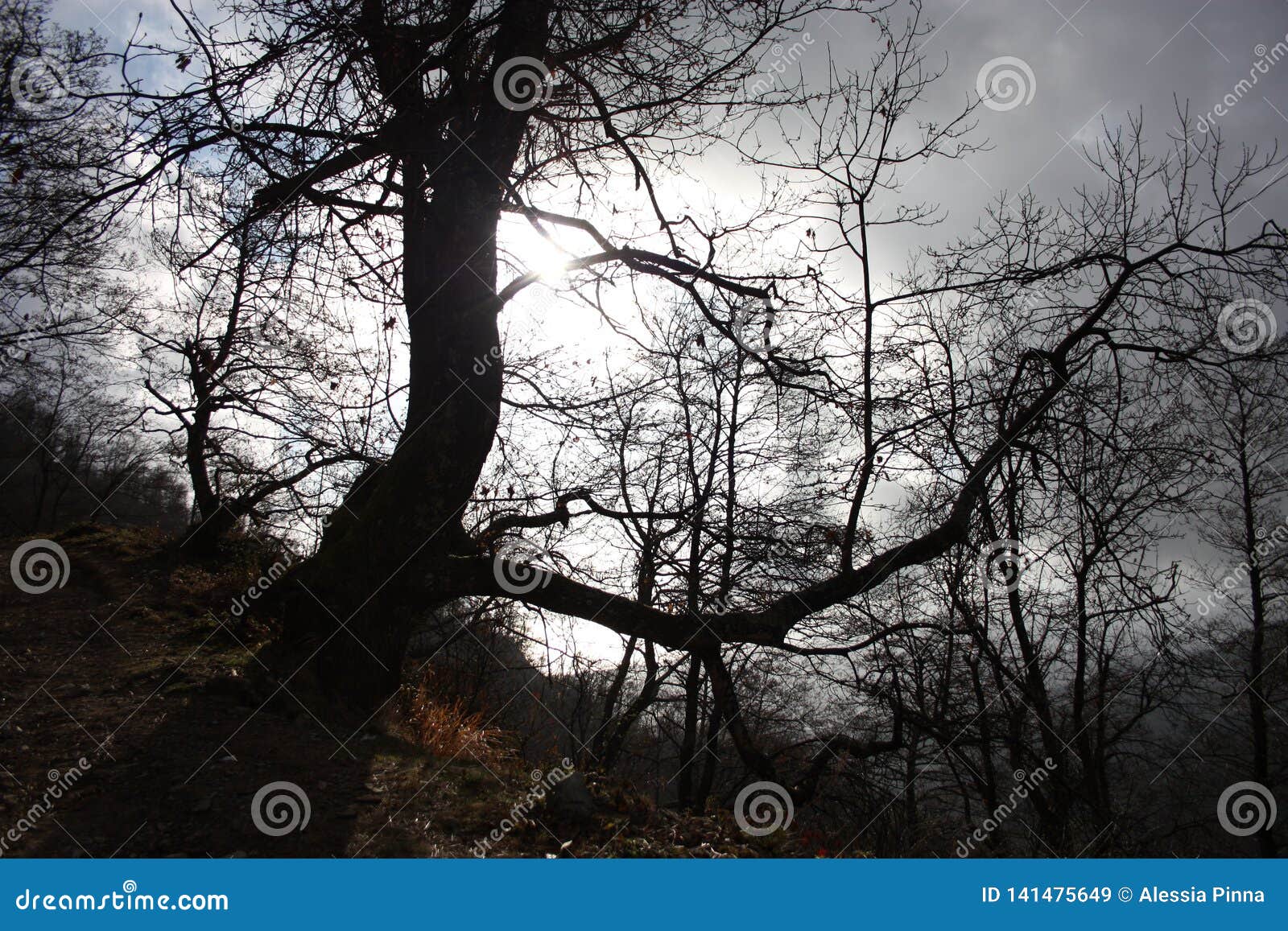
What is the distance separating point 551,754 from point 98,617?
189 inches

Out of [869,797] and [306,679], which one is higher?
[869,797]

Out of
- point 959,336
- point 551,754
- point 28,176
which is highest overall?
point 959,336

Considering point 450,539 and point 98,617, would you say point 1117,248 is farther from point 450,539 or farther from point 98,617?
point 98,617

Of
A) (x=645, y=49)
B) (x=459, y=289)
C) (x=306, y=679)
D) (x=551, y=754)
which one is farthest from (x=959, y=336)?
(x=306, y=679)

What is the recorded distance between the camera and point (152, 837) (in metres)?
3.00
